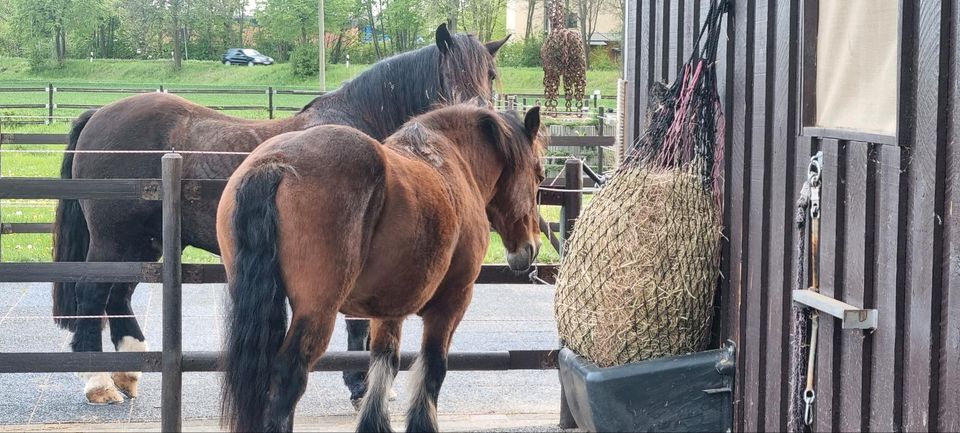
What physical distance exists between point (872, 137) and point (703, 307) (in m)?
1.25

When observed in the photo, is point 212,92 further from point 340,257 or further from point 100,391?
point 340,257

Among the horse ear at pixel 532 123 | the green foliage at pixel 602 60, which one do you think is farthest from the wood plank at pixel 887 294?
the green foliage at pixel 602 60

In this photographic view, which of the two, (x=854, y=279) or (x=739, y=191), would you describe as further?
(x=739, y=191)

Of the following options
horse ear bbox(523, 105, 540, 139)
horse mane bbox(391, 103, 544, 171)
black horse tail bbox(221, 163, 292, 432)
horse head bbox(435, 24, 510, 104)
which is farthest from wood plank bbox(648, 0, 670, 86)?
black horse tail bbox(221, 163, 292, 432)

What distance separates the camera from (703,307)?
4.09 metres

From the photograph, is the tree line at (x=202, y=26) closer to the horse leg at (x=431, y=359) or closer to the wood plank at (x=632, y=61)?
the wood plank at (x=632, y=61)

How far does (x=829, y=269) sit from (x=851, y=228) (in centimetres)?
19

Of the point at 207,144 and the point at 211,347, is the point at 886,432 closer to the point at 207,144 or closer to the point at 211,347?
the point at 207,144

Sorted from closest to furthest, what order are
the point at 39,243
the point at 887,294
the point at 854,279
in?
the point at 887,294, the point at 854,279, the point at 39,243

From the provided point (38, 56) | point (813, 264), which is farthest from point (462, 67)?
point (38, 56)

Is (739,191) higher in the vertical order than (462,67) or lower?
lower

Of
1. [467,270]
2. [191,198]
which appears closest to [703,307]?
[467,270]

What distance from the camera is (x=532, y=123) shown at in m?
4.99

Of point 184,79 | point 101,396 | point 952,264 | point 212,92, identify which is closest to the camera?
point 952,264
